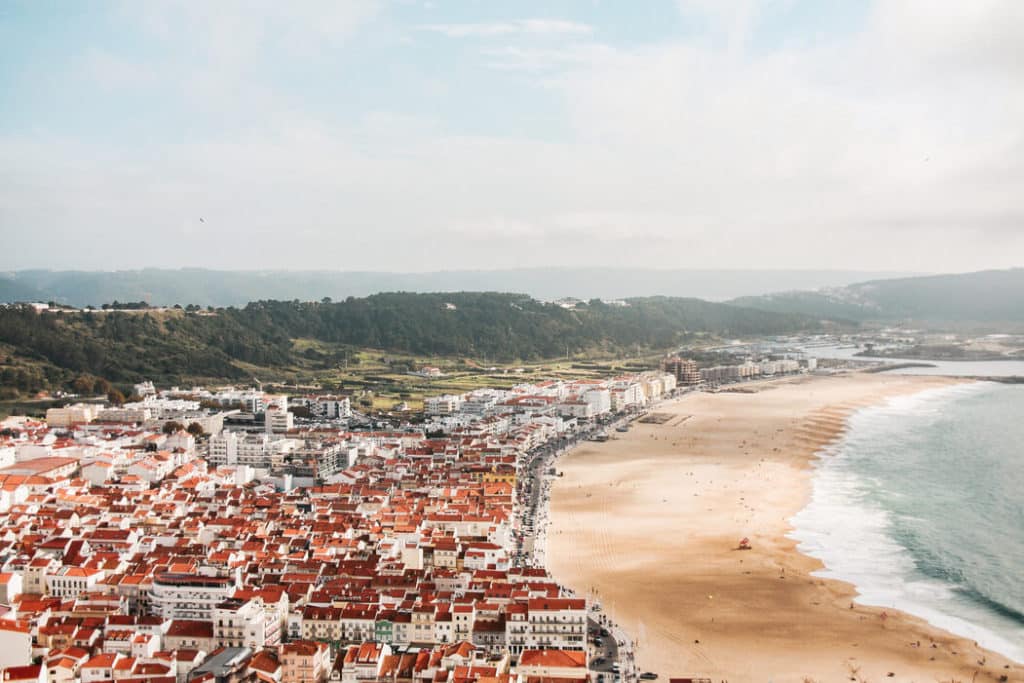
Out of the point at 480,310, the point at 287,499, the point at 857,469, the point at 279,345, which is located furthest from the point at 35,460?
the point at 480,310

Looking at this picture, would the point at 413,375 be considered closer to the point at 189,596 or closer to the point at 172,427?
the point at 172,427

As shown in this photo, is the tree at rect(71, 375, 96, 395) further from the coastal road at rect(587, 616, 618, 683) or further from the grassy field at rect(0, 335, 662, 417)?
the coastal road at rect(587, 616, 618, 683)

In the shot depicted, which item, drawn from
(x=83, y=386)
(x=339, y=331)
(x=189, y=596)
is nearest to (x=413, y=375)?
(x=339, y=331)

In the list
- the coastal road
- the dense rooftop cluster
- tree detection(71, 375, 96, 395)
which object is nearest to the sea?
the coastal road

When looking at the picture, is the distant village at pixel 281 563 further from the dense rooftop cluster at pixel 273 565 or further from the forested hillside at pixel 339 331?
the forested hillside at pixel 339 331

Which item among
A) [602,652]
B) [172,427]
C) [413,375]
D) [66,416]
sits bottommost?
[602,652]
